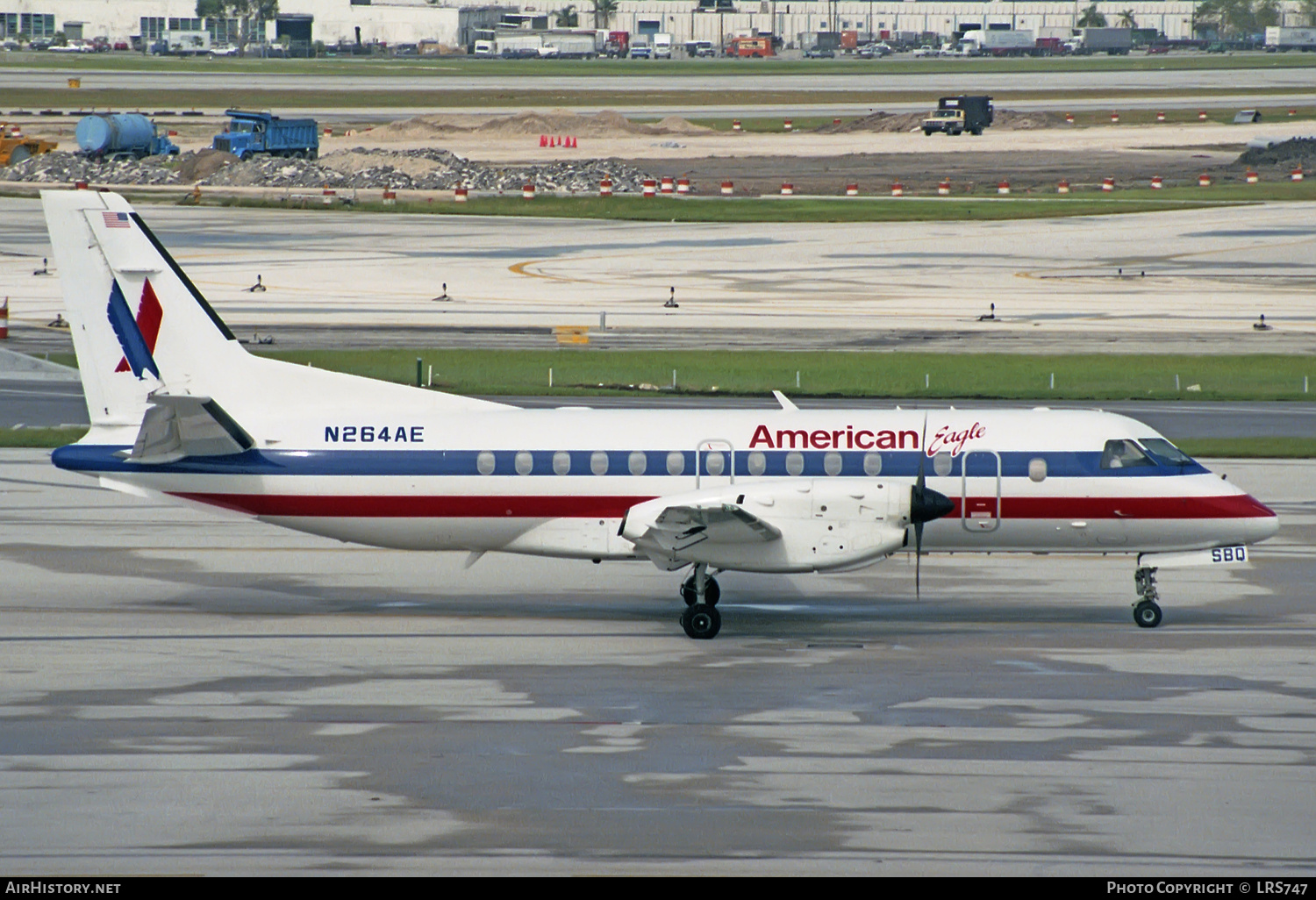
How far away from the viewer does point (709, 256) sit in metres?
70.9

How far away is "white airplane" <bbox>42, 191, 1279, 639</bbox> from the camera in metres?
24.1

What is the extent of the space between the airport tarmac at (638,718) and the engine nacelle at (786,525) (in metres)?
1.27

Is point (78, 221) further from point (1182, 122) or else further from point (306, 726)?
point (1182, 122)

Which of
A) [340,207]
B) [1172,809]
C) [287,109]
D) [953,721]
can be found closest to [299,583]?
[953,721]

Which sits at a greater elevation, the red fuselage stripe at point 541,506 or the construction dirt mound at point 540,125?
the construction dirt mound at point 540,125

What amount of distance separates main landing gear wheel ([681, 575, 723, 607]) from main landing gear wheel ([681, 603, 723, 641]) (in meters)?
0.48

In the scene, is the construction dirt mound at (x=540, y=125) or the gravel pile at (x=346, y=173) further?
the construction dirt mound at (x=540, y=125)

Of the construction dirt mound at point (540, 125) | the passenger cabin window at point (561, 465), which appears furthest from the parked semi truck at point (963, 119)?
the passenger cabin window at point (561, 465)

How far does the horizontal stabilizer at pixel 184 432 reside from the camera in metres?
23.4

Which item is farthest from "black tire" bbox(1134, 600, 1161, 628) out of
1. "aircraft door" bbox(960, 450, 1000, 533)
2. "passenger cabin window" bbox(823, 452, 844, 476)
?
"passenger cabin window" bbox(823, 452, 844, 476)

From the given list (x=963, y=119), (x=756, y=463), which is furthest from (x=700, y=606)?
(x=963, y=119)

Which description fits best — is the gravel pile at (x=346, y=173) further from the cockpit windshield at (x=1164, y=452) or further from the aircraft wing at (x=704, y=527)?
the aircraft wing at (x=704, y=527)

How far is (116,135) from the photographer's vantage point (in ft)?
317

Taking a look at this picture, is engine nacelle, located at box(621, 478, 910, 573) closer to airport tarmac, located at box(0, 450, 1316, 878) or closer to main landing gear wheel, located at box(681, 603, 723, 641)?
main landing gear wheel, located at box(681, 603, 723, 641)
